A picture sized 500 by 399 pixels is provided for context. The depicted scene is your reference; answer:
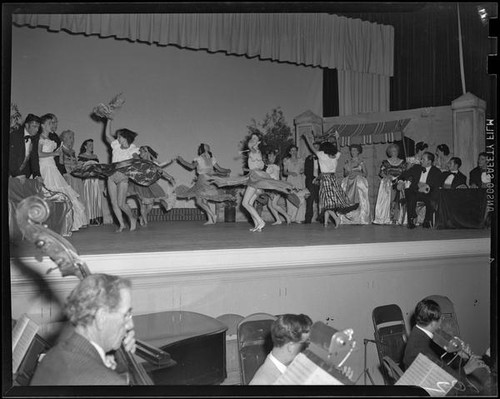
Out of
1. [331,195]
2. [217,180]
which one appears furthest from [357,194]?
[217,180]

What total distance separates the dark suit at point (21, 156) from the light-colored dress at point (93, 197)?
2186 mm

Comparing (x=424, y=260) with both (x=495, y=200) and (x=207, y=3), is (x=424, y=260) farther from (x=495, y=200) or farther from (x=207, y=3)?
(x=207, y=3)

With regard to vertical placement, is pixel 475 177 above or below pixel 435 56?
below

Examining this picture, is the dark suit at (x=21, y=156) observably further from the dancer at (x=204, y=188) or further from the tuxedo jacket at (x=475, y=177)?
the tuxedo jacket at (x=475, y=177)

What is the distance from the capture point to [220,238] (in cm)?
548

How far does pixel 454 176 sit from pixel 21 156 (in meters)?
4.71

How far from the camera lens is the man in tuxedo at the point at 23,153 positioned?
4.70 metres

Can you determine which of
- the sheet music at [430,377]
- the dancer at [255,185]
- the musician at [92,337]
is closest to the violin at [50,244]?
the musician at [92,337]

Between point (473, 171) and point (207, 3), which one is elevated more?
point (207, 3)

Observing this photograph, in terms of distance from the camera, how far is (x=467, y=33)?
440 cm

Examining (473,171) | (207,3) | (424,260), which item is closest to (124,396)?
(207,3)

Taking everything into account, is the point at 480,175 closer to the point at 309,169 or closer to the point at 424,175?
the point at 424,175

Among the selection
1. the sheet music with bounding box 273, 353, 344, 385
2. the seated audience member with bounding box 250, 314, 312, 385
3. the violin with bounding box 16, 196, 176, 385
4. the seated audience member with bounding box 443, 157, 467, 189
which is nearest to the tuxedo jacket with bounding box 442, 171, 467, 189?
the seated audience member with bounding box 443, 157, 467, 189

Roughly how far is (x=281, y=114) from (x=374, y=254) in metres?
4.50
